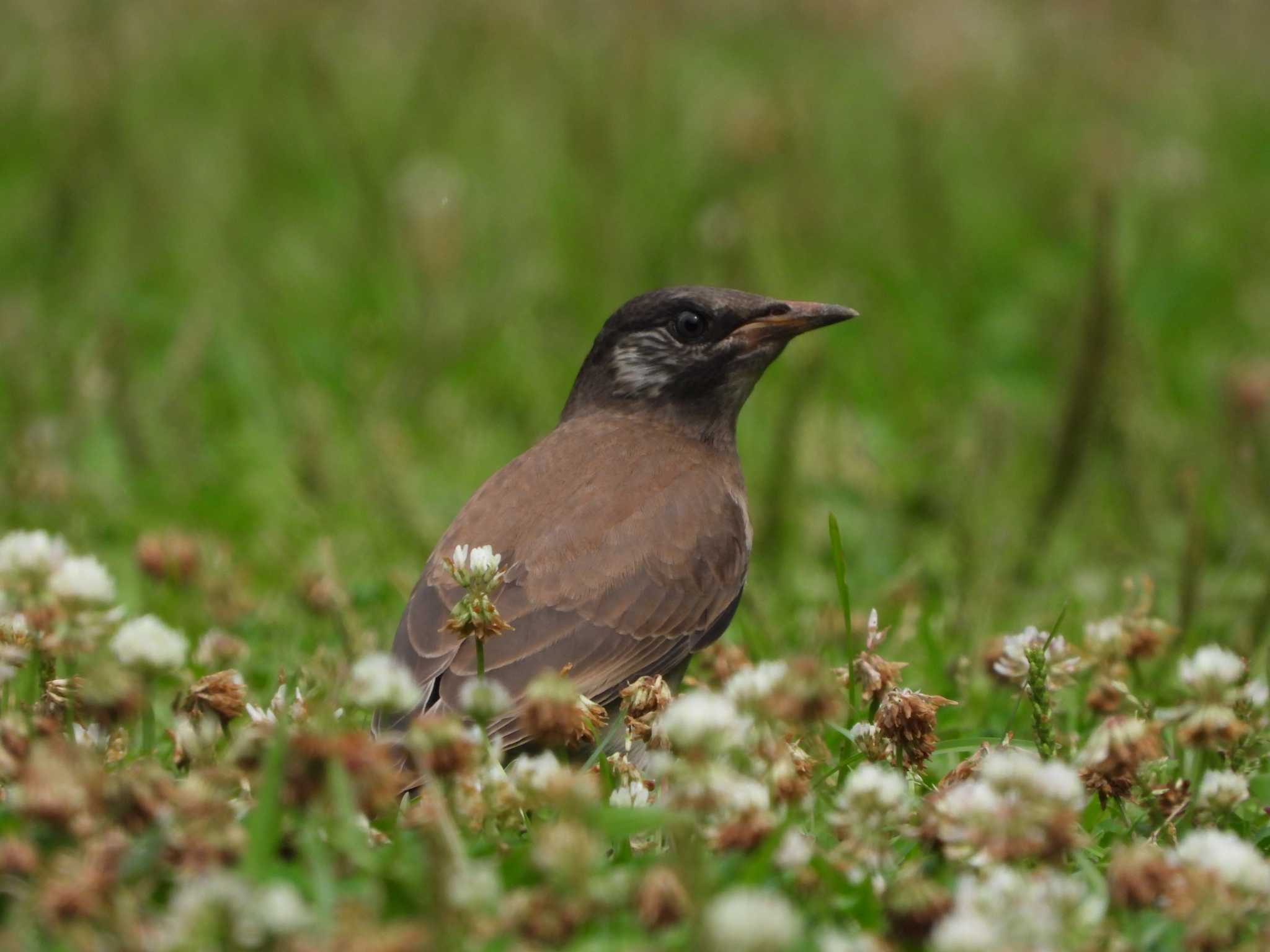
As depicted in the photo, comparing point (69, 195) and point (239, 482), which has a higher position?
point (69, 195)

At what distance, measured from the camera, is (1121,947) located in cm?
235

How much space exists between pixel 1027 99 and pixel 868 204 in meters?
2.23

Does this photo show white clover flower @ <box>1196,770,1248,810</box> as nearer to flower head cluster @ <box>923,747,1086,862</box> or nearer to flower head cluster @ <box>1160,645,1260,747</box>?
flower head cluster @ <box>1160,645,1260,747</box>

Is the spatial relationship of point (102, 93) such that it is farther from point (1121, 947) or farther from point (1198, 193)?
point (1121, 947)

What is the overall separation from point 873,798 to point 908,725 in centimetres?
46

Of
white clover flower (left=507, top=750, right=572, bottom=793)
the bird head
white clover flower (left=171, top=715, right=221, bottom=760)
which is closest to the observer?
white clover flower (left=507, top=750, right=572, bottom=793)

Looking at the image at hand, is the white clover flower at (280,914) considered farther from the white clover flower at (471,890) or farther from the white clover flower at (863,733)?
the white clover flower at (863,733)

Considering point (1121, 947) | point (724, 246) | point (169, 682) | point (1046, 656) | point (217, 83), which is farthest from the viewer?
point (217, 83)

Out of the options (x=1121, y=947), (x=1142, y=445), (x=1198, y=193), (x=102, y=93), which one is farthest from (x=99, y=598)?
(x=1198, y=193)

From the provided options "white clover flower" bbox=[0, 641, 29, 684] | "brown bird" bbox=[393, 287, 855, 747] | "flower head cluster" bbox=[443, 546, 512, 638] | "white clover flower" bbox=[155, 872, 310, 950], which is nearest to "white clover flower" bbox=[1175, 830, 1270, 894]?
"flower head cluster" bbox=[443, 546, 512, 638]

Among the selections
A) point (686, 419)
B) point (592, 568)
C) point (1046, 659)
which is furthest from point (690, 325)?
point (1046, 659)

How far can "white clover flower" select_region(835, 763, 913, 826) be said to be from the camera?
101 inches

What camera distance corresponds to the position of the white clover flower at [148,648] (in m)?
2.59

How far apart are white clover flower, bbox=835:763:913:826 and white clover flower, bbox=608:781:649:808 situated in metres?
0.40
